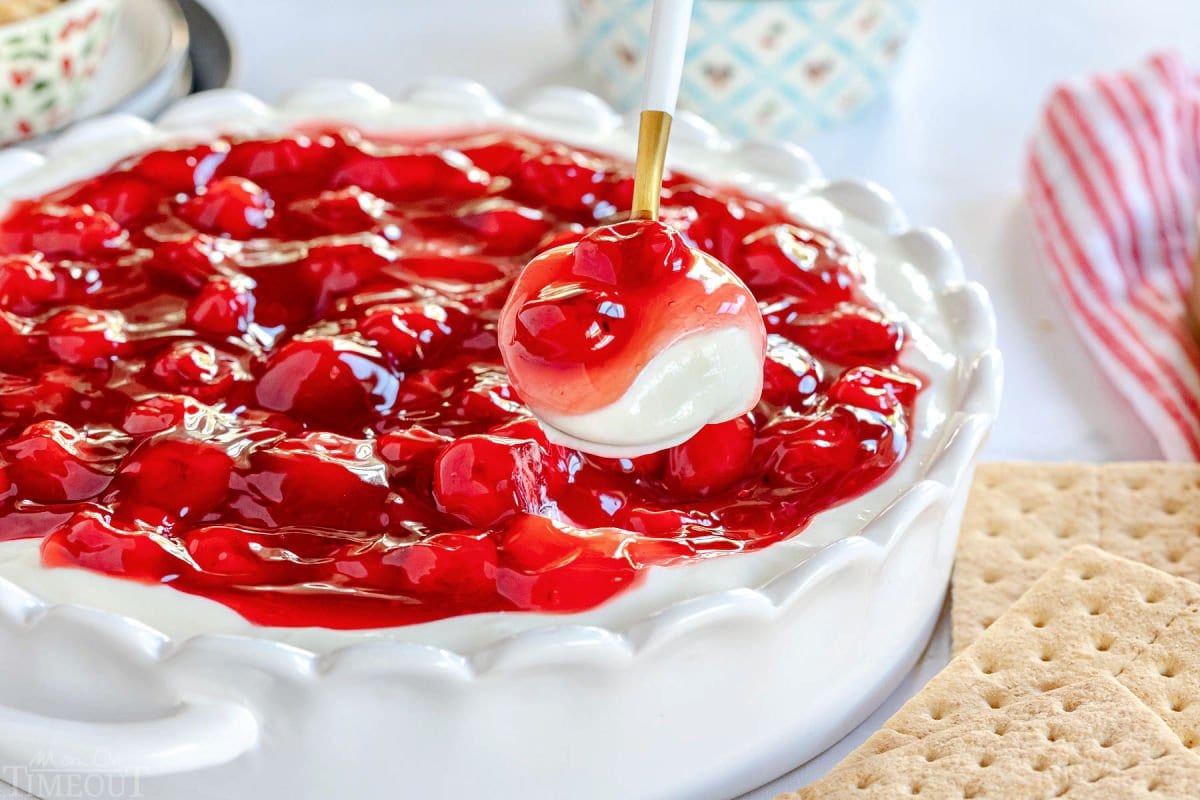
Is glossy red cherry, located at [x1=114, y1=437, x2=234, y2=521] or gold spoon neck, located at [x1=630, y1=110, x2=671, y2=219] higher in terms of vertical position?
gold spoon neck, located at [x1=630, y1=110, x2=671, y2=219]

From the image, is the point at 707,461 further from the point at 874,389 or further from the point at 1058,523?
the point at 1058,523

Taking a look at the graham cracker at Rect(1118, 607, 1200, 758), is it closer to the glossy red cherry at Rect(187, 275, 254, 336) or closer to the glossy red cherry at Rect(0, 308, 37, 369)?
the glossy red cherry at Rect(187, 275, 254, 336)

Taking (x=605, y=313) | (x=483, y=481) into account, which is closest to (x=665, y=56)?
(x=605, y=313)

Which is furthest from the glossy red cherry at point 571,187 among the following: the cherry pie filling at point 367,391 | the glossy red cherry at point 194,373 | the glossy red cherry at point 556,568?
the glossy red cherry at point 556,568

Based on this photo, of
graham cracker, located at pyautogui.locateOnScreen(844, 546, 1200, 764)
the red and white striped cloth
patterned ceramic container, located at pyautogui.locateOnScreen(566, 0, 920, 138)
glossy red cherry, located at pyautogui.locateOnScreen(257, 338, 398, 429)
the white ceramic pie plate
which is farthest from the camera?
patterned ceramic container, located at pyautogui.locateOnScreen(566, 0, 920, 138)

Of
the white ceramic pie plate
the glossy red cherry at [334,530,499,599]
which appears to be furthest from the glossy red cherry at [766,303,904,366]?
the glossy red cherry at [334,530,499,599]

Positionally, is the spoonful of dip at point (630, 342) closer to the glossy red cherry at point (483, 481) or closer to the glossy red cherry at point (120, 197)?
the glossy red cherry at point (483, 481)
